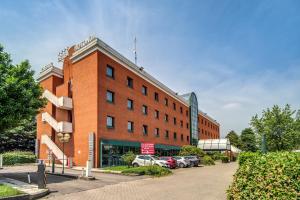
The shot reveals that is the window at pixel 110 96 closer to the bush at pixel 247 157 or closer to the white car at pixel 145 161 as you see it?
the white car at pixel 145 161

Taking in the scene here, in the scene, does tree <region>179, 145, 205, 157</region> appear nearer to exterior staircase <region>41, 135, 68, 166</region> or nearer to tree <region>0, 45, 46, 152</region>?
exterior staircase <region>41, 135, 68, 166</region>

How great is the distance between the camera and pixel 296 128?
23.8m

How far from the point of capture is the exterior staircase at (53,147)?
33031 mm

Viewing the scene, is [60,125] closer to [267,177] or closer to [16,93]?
[16,93]

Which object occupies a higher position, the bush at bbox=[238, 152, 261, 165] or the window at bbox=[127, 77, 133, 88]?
the window at bbox=[127, 77, 133, 88]

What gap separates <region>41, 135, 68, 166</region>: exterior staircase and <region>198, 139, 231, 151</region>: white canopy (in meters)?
39.5

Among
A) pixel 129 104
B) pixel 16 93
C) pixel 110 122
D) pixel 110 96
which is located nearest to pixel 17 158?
pixel 110 122

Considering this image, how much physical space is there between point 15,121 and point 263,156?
1473cm

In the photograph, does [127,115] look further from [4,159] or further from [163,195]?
[163,195]

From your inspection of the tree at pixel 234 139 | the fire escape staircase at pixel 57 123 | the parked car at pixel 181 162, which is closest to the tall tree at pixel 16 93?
the fire escape staircase at pixel 57 123

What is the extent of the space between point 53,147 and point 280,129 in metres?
24.8

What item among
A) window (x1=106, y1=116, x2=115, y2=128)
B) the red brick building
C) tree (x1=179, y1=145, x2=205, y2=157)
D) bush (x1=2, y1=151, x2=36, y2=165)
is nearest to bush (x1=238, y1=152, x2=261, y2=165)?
the red brick building

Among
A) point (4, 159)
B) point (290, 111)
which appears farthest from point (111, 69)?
point (290, 111)

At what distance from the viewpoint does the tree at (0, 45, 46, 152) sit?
16.9 metres
